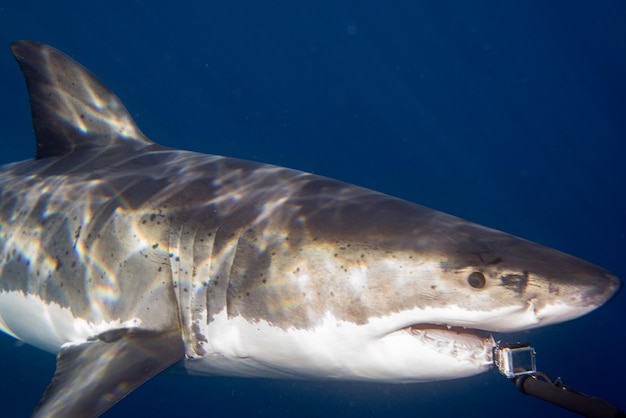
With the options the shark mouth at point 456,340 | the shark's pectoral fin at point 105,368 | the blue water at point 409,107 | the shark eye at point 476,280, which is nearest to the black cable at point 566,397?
the shark mouth at point 456,340

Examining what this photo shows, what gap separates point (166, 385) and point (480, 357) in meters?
14.6

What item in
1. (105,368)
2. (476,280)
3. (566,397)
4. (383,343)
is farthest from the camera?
(105,368)

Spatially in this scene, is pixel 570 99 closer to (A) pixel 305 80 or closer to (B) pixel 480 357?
(A) pixel 305 80

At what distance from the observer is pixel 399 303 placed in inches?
77.5

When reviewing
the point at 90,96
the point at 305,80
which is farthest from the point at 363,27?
the point at 90,96

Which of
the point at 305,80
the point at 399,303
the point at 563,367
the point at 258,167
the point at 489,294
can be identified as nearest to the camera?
the point at 489,294

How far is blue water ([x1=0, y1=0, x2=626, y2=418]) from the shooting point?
17875mm

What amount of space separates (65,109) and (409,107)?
2095 inches

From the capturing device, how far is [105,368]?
2.26m

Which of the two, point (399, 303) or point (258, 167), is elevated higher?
point (258, 167)

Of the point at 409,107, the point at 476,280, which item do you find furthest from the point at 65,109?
the point at 409,107

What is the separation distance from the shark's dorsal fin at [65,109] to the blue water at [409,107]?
11.1 metres

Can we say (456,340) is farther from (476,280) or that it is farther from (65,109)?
(65,109)

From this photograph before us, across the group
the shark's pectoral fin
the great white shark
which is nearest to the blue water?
the great white shark
